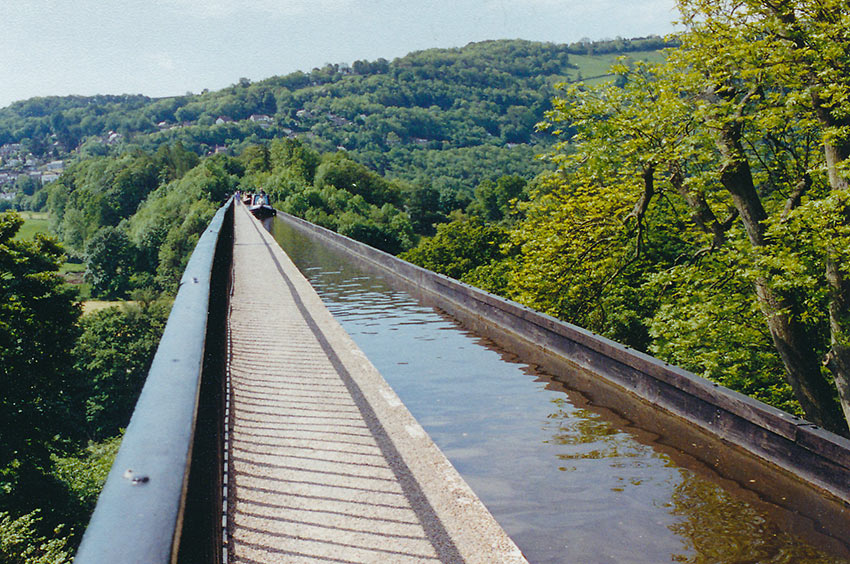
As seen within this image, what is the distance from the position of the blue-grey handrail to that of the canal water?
8.54 ft

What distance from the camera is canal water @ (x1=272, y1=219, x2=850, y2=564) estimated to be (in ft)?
13.6

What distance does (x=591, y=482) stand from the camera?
5141 millimetres

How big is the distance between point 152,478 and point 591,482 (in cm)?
410

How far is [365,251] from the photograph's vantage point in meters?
23.6

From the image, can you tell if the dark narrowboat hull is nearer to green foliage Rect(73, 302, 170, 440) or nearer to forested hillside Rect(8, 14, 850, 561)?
forested hillside Rect(8, 14, 850, 561)

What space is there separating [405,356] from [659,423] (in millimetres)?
4169

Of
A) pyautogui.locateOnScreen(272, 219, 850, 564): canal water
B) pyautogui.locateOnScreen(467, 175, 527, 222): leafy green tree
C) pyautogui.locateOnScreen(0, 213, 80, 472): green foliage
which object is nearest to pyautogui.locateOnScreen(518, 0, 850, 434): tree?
pyautogui.locateOnScreen(272, 219, 850, 564): canal water

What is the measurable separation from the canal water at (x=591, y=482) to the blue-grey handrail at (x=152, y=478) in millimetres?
2604

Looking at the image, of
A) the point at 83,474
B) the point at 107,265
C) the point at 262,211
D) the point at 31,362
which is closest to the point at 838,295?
the point at 31,362

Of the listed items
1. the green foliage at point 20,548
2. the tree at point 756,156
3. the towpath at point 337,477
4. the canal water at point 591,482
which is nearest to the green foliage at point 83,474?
the green foliage at point 20,548

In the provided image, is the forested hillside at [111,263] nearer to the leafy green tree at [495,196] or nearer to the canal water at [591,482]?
the leafy green tree at [495,196]

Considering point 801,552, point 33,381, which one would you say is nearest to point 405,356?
point 801,552

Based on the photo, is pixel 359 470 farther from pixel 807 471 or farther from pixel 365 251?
pixel 365 251

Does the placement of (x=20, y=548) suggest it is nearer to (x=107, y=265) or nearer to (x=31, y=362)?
(x=31, y=362)
